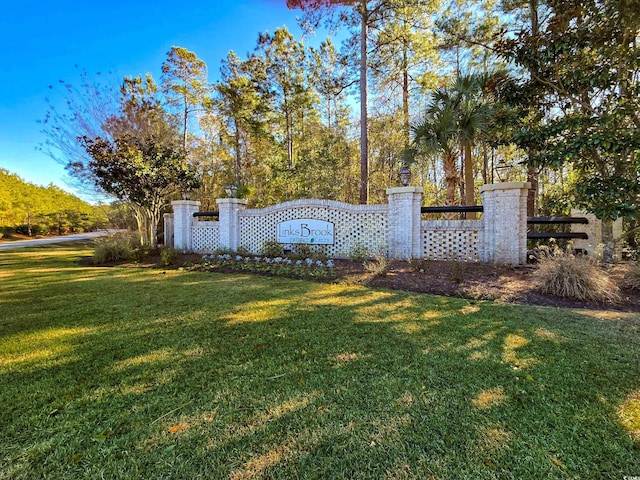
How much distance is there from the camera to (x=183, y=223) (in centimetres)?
916

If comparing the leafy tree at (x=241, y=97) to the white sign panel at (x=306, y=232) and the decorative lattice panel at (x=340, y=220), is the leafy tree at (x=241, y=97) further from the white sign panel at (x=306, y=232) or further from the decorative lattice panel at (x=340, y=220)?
the white sign panel at (x=306, y=232)

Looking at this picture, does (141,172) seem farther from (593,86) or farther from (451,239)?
(593,86)

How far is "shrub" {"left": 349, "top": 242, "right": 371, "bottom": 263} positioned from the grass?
339 centimetres

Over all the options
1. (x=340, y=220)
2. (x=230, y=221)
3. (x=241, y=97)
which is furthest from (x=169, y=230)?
(x=241, y=97)

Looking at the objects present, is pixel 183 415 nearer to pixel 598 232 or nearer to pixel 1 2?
pixel 598 232

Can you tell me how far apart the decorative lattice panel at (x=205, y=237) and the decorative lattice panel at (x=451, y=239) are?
6.16m

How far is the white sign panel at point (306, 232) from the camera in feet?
24.5

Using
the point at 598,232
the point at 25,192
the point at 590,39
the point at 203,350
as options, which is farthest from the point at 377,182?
the point at 25,192

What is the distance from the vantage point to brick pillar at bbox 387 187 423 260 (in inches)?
259

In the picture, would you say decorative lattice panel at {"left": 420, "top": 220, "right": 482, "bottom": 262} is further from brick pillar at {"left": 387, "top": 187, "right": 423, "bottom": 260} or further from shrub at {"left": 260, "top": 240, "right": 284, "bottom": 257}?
shrub at {"left": 260, "top": 240, "right": 284, "bottom": 257}

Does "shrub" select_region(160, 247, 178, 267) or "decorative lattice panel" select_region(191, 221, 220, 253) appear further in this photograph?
"decorative lattice panel" select_region(191, 221, 220, 253)

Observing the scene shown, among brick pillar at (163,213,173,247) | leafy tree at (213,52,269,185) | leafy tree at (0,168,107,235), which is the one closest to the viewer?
brick pillar at (163,213,173,247)

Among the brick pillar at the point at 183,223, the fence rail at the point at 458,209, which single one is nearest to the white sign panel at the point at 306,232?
the fence rail at the point at 458,209

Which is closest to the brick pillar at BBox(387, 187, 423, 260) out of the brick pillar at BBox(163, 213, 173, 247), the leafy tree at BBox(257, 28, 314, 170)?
the brick pillar at BBox(163, 213, 173, 247)
